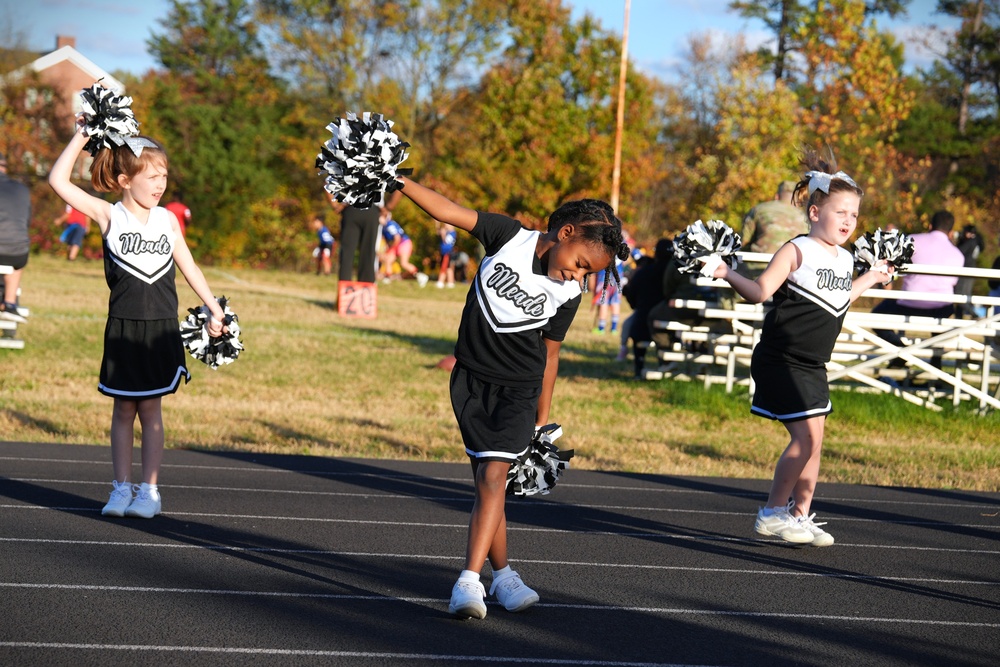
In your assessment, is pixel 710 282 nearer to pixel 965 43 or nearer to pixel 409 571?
pixel 409 571

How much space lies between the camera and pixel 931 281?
1228 centimetres

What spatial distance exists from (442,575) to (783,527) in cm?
195

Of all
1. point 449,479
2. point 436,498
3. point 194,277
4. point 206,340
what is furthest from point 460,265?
Result: point 194,277

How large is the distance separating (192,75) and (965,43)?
108ft

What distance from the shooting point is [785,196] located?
1161 cm

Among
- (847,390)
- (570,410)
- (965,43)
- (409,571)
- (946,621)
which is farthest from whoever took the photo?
(965,43)

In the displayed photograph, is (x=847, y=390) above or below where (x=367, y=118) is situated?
below

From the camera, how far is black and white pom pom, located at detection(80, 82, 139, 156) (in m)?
5.76

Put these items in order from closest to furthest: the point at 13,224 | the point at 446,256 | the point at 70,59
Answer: the point at 13,224 → the point at 446,256 → the point at 70,59

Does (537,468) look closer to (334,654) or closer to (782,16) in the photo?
(334,654)

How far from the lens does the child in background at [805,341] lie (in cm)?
596

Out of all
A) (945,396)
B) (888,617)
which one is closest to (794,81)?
(945,396)

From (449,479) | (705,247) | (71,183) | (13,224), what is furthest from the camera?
(13,224)

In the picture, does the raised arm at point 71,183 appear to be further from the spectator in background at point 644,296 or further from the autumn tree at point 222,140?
the autumn tree at point 222,140
